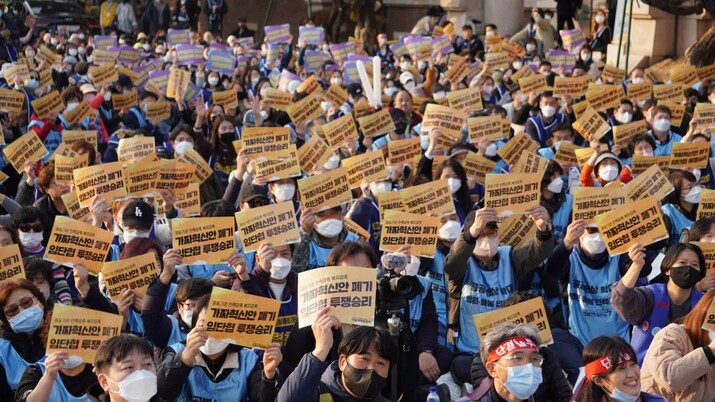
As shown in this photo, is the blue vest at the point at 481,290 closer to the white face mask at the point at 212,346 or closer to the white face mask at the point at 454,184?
the white face mask at the point at 454,184

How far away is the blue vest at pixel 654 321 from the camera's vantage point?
6.70 m

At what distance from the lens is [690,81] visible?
16688 mm

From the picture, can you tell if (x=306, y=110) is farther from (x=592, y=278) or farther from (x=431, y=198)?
→ (x=592, y=278)

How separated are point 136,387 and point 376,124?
23.6 ft

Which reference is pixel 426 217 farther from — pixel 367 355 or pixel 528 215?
pixel 367 355

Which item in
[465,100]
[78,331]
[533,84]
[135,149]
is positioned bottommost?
[533,84]

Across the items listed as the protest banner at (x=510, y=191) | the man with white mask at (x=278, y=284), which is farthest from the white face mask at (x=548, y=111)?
the man with white mask at (x=278, y=284)

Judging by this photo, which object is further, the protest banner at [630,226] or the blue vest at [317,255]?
the blue vest at [317,255]

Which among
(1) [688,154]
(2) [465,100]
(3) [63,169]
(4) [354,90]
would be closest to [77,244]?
(3) [63,169]

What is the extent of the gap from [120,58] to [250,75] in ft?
8.05

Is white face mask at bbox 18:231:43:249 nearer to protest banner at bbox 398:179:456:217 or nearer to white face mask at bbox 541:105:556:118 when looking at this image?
protest banner at bbox 398:179:456:217

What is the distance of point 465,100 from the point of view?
13.5 m

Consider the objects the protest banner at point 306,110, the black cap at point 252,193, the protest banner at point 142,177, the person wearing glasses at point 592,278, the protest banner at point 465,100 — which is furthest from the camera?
the protest banner at point 465,100

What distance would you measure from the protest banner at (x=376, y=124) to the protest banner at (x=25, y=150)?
119 inches
